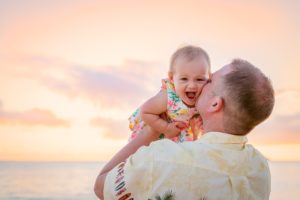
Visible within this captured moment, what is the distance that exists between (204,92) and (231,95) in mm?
287

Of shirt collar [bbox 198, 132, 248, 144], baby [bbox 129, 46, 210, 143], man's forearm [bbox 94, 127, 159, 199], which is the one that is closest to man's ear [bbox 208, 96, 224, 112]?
shirt collar [bbox 198, 132, 248, 144]

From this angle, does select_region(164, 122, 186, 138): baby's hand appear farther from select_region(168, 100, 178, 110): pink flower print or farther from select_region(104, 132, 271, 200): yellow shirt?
select_region(104, 132, 271, 200): yellow shirt

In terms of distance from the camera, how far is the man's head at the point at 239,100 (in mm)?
3125

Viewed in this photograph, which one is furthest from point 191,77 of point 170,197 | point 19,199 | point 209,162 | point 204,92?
point 19,199

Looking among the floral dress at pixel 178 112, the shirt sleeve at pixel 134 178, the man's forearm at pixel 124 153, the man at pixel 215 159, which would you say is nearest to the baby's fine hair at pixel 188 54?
the floral dress at pixel 178 112

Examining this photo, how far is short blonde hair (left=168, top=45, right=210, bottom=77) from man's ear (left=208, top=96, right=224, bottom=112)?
3.68 ft

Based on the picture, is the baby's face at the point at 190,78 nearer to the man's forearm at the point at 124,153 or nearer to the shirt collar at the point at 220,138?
the man's forearm at the point at 124,153

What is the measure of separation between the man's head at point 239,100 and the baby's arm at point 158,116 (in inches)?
36.3

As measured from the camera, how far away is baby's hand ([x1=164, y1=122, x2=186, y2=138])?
164 inches

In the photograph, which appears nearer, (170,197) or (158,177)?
(170,197)

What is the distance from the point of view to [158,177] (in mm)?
2914

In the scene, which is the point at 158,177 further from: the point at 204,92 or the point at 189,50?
the point at 189,50

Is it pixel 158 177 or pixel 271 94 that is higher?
pixel 271 94

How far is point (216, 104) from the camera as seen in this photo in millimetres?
3182
